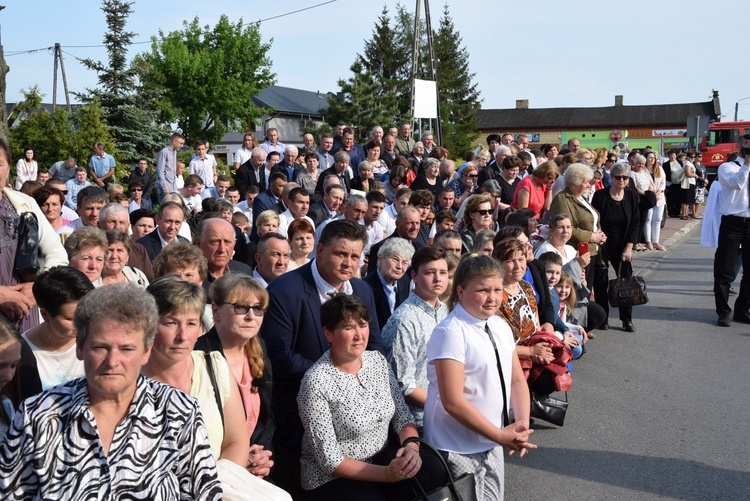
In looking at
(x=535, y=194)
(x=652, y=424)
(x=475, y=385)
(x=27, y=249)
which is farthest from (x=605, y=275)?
(x=27, y=249)

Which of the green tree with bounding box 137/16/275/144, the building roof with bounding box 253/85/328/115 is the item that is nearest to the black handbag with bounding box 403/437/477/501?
the green tree with bounding box 137/16/275/144

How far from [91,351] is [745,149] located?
9.04 meters

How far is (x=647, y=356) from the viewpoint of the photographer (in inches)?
320

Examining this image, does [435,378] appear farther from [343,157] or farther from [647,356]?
[343,157]

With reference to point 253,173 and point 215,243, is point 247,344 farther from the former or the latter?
point 253,173

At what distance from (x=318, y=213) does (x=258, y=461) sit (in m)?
5.93

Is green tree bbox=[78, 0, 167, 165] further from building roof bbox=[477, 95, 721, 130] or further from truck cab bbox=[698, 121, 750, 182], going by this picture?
building roof bbox=[477, 95, 721, 130]

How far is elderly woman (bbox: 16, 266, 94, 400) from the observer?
140 inches

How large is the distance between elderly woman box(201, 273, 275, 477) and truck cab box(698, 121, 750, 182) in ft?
126

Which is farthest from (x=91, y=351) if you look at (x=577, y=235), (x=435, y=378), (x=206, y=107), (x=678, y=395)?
(x=206, y=107)

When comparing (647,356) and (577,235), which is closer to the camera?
(647,356)

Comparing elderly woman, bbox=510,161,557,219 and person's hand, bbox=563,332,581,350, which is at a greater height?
elderly woman, bbox=510,161,557,219

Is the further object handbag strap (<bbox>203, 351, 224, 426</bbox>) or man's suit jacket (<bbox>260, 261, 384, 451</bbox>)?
man's suit jacket (<bbox>260, 261, 384, 451</bbox>)

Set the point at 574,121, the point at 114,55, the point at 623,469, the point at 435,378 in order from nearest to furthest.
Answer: the point at 435,378 → the point at 623,469 → the point at 114,55 → the point at 574,121
